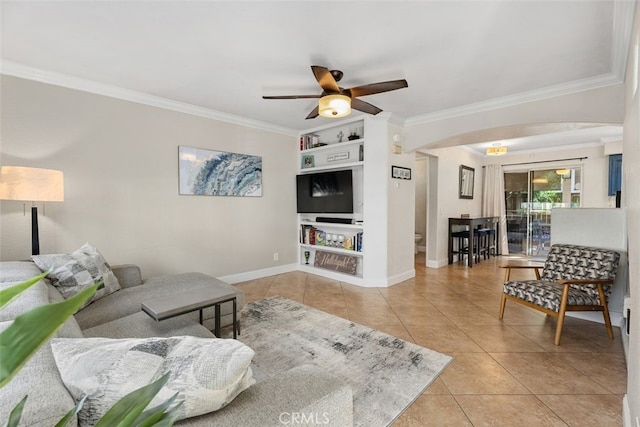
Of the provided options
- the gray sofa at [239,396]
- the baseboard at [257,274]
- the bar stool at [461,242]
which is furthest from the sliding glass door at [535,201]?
the gray sofa at [239,396]

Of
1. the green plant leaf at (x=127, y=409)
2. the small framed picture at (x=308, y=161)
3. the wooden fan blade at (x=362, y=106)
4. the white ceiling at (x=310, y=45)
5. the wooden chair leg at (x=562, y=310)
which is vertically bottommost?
the wooden chair leg at (x=562, y=310)

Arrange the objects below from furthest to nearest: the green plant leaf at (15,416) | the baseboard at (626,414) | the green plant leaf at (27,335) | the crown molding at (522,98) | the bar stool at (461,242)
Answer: the bar stool at (461,242) → the crown molding at (522,98) → the baseboard at (626,414) → the green plant leaf at (15,416) → the green plant leaf at (27,335)

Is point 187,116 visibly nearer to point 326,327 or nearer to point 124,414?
point 326,327

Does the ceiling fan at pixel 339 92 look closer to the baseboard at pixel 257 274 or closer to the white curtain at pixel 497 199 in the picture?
the baseboard at pixel 257 274

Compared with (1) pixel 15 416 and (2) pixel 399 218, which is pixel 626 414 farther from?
(2) pixel 399 218

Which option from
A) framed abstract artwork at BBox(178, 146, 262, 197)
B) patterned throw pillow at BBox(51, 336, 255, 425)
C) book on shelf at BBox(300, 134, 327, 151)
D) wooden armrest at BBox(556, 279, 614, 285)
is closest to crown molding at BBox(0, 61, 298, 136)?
framed abstract artwork at BBox(178, 146, 262, 197)

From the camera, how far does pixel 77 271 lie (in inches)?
89.0

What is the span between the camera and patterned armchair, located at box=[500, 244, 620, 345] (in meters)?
2.51

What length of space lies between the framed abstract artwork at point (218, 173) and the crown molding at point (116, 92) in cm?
48

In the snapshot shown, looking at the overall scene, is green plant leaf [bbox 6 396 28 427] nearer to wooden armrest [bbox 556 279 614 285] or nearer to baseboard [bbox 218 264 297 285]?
wooden armrest [bbox 556 279 614 285]

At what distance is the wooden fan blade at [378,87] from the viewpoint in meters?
2.45

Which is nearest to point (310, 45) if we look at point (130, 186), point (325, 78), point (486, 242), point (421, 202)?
point (325, 78)

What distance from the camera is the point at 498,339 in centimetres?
258

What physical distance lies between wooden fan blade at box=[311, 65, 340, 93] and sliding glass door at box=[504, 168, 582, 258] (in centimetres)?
613
